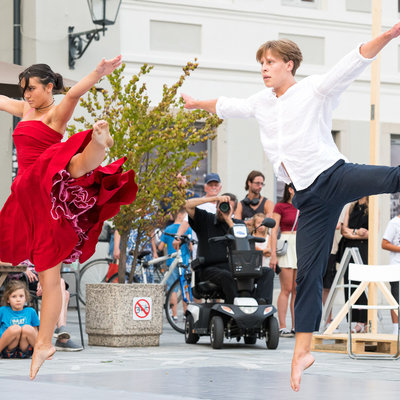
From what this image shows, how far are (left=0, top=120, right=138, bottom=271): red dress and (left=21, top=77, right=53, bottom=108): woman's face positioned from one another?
121 mm

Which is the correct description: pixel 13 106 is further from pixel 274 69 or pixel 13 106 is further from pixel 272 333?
pixel 272 333

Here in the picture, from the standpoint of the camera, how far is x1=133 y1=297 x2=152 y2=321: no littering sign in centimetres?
1023

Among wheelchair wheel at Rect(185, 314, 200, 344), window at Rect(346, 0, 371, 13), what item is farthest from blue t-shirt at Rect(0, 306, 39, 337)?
window at Rect(346, 0, 371, 13)

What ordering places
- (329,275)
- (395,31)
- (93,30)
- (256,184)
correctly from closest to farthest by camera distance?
(395,31)
(256,184)
(329,275)
(93,30)

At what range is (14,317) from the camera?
909cm

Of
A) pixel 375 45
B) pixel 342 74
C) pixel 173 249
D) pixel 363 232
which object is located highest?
pixel 375 45

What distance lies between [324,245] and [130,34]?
11077mm

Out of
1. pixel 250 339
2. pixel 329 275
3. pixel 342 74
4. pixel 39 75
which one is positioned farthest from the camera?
pixel 329 275

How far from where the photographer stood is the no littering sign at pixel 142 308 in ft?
33.6

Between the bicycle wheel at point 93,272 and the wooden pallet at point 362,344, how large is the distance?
5465 mm

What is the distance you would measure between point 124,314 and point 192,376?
2498mm

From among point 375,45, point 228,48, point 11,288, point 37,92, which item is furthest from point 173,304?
point 375,45

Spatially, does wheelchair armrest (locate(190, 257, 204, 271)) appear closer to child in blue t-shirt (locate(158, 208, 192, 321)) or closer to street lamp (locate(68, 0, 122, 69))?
child in blue t-shirt (locate(158, 208, 192, 321))

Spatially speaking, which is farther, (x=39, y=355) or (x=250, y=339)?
(x=250, y=339)
